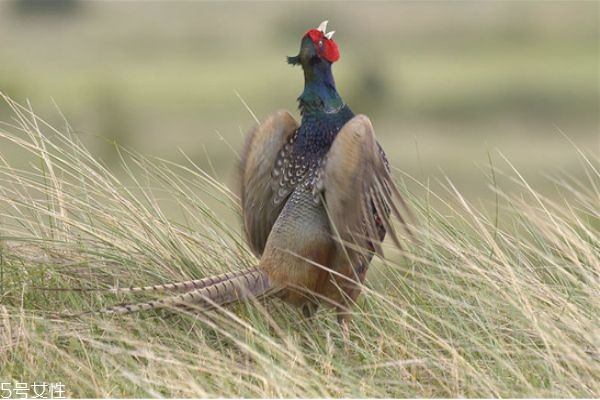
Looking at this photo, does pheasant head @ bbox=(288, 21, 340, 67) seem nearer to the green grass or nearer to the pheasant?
the pheasant

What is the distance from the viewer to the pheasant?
14.5ft

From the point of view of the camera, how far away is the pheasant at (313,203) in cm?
443

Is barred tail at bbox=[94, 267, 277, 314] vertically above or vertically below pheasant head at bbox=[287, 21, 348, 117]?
below

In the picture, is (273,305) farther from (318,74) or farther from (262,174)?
(318,74)

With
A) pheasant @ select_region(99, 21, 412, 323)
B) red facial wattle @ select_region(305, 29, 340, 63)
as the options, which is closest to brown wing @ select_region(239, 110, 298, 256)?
pheasant @ select_region(99, 21, 412, 323)

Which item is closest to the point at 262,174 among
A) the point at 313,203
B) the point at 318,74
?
the point at 313,203

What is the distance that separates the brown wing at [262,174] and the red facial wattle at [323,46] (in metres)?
0.29

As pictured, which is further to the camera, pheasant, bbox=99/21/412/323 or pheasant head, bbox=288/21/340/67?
pheasant head, bbox=288/21/340/67

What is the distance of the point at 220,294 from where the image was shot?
449cm

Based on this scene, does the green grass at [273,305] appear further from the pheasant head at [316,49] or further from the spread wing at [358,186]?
the pheasant head at [316,49]

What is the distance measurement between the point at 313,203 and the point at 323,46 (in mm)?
580

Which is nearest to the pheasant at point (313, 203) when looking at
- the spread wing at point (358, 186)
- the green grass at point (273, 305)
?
the spread wing at point (358, 186)

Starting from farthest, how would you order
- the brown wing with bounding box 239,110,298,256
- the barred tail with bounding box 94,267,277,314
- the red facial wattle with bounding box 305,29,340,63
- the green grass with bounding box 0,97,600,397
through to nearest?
the brown wing with bounding box 239,110,298,256 < the red facial wattle with bounding box 305,29,340,63 < the barred tail with bounding box 94,267,277,314 < the green grass with bounding box 0,97,600,397

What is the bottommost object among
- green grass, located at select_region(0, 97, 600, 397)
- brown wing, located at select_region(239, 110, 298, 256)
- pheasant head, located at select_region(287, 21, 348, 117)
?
green grass, located at select_region(0, 97, 600, 397)
